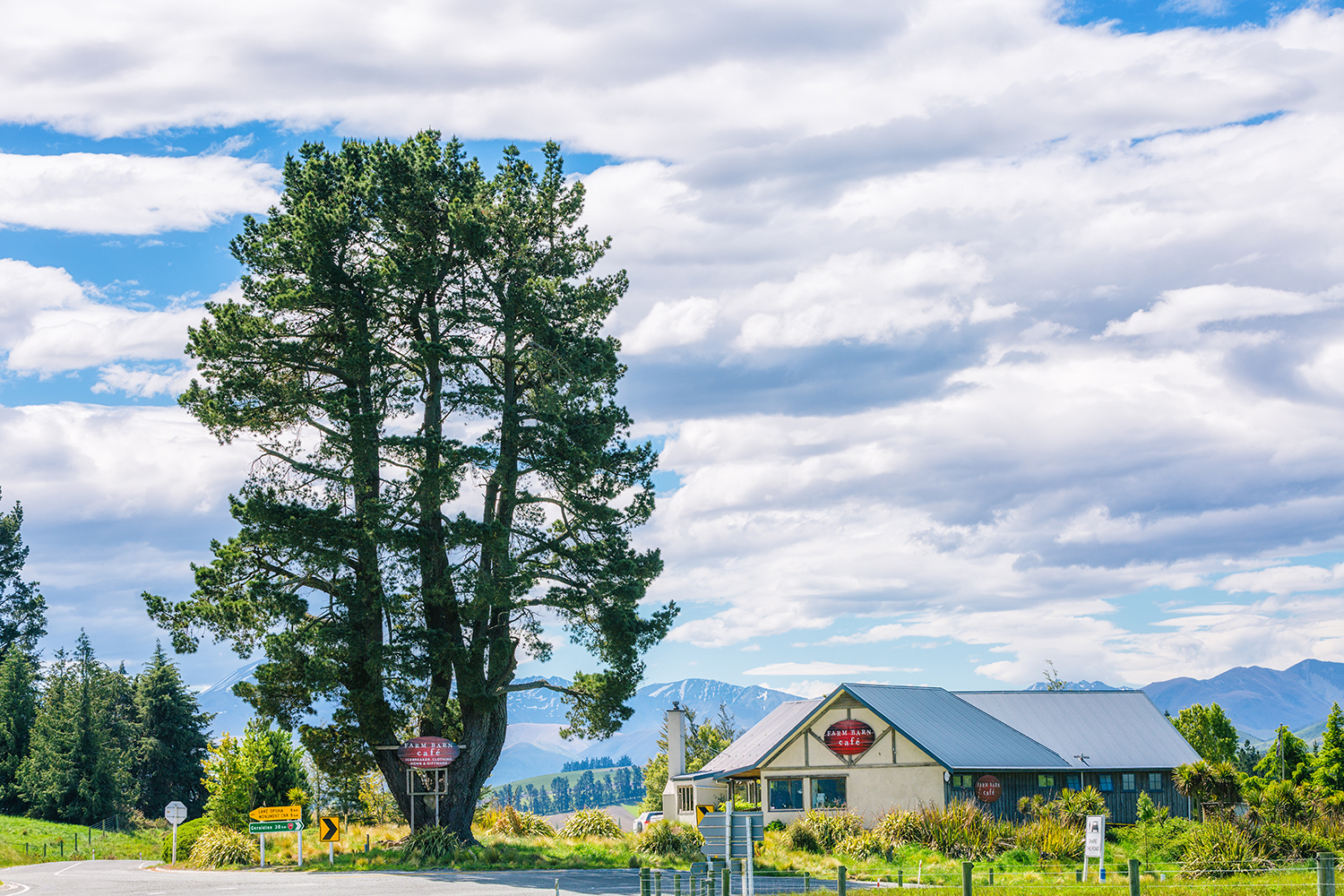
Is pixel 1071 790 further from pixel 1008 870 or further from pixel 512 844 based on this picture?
pixel 512 844

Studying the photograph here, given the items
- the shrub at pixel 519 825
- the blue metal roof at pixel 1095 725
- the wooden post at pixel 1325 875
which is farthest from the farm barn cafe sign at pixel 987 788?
the wooden post at pixel 1325 875

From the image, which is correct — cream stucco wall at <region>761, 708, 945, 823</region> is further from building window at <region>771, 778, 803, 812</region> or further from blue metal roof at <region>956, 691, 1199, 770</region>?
blue metal roof at <region>956, 691, 1199, 770</region>

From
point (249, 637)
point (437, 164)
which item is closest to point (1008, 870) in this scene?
point (249, 637)

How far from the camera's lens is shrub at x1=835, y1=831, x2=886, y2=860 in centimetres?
3781

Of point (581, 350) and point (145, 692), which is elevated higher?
point (581, 350)

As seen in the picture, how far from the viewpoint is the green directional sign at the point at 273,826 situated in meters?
36.4

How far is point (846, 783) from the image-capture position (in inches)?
1772

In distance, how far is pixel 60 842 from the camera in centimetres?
5741

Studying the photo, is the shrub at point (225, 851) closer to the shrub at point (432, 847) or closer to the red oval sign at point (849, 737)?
the shrub at point (432, 847)

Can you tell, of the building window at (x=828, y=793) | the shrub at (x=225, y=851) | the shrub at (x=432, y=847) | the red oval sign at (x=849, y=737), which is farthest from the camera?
the building window at (x=828, y=793)

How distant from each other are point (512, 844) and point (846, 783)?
13017 millimetres

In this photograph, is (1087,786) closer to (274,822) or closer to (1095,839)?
A: (1095,839)

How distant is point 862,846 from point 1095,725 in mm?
15364

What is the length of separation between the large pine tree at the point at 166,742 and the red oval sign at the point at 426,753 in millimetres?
46339
